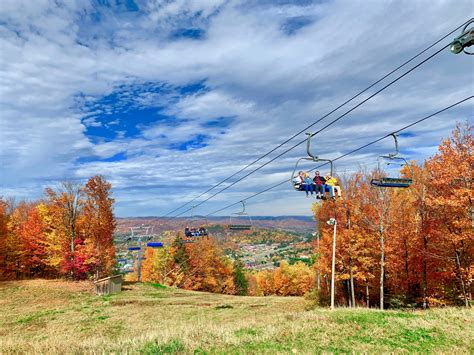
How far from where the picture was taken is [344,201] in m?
28.8

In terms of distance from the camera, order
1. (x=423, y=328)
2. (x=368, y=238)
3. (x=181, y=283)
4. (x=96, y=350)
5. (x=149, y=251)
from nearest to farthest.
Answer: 1. (x=96, y=350)
2. (x=423, y=328)
3. (x=368, y=238)
4. (x=181, y=283)
5. (x=149, y=251)

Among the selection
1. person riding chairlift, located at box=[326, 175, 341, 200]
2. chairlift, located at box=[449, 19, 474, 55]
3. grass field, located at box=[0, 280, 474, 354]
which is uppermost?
chairlift, located at box=[449, 19, 474, 55]

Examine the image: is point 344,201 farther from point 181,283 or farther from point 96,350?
point 181,283

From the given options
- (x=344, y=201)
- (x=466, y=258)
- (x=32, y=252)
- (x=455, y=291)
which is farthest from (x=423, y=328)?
(x=32, y=252)

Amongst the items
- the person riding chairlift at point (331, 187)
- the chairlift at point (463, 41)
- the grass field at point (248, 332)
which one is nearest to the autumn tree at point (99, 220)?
the grass field at point (248, 332)

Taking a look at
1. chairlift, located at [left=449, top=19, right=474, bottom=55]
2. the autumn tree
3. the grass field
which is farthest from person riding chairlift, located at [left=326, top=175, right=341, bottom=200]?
the autumn tree

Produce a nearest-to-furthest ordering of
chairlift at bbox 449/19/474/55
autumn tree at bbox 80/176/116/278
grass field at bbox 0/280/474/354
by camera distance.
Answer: chairlift at bbox 449/19/474/55, grass field at bbox 0/280/474/354, autumn tree at bbox 80/176/116/278

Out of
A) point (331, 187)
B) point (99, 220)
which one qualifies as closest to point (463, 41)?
point (331, 187)

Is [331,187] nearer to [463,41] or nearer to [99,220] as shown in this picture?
[463,41]

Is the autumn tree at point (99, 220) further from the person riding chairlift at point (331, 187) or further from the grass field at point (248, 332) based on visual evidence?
the person riding chairlift at point (331, 187)

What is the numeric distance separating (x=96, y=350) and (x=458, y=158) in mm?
22598

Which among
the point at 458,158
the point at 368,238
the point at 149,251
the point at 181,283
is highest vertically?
the point at 458,158

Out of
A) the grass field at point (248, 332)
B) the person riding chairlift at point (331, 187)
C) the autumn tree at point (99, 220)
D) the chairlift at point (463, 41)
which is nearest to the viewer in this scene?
the chairlift at point (463, 41)

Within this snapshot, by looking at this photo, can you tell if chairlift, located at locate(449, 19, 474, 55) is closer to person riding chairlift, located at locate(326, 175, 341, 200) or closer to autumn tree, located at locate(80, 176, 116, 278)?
person riding chairlift, located at locate(326, 175, 341, 200)
